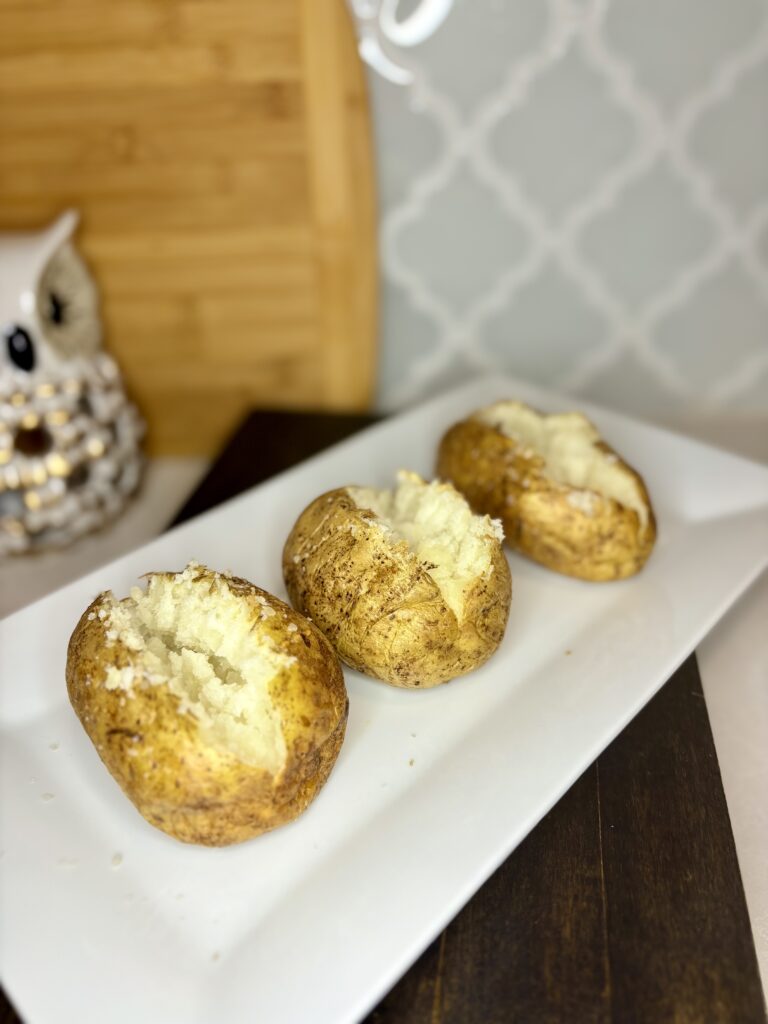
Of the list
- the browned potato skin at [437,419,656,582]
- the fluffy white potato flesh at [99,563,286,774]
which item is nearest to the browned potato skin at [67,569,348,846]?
the fluffy white potato flesh at [99,563,286,774]

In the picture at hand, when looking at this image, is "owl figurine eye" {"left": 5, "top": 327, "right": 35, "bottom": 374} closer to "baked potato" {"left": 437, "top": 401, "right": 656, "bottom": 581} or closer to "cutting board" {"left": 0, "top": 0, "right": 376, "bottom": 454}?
"cutting board" {"left": 0, "top": 0, "right": 376, "bottom": 454}

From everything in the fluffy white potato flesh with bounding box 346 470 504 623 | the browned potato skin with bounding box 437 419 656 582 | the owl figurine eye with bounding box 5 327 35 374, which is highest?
the owl figurine eye with bounding box 5 327 35 374

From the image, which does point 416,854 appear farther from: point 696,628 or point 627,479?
point 627,479

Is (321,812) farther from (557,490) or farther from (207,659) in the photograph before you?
(557,490)

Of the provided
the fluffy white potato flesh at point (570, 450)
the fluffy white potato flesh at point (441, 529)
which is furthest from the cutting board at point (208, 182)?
the fluffy white potato flesh at point (441, 529)

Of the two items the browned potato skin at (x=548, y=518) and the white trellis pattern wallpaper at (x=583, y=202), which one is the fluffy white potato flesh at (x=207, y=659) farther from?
the white trellis pattern wallpaper at (x=583, y=202)

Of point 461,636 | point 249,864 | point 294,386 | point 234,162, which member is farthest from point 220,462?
point 249,864

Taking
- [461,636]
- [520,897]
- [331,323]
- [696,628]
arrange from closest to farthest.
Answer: [520,897] < [461,636] < [696,628] < [331,323]
